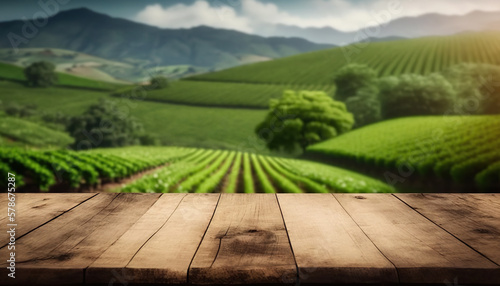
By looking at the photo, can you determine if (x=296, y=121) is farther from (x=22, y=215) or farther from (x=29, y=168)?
(x=22, y=215)

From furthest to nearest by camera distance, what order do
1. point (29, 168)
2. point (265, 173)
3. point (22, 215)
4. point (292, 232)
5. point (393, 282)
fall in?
Result: point (265, 173) < point (29, 168) < point (22, 215) < point (292, 232) < point (393, 282)

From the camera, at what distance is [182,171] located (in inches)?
200

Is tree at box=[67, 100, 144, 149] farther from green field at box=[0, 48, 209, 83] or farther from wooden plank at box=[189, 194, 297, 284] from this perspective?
wooden plank at box=[189, 194, 297, 284]

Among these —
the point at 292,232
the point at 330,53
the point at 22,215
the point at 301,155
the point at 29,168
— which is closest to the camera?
the point at 292,232

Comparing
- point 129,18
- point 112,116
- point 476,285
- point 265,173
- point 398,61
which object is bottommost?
point 265,173

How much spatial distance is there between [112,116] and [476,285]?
5009 millimetres

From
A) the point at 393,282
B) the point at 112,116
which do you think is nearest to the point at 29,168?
the point at 112,116

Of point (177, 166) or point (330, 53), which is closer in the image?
point (177, 166)

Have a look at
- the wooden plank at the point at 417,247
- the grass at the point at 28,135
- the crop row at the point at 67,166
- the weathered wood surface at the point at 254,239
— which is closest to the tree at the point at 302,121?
the crop row at the point at 67,166

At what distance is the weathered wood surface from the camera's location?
0.81 meters

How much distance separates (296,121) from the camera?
18.3ft

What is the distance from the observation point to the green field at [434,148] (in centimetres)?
494

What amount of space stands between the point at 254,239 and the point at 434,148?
4.63 metres

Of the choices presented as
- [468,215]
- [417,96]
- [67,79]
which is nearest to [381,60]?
[417,96]
